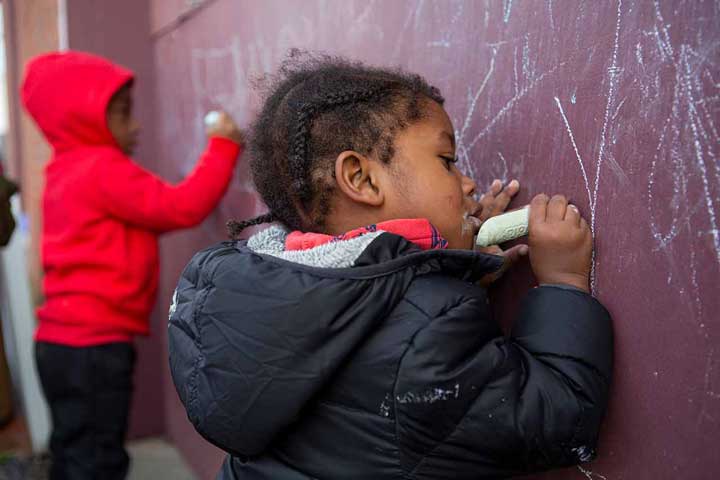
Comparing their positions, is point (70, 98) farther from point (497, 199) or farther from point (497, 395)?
point (497, 395)

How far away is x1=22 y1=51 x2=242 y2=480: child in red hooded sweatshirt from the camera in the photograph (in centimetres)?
262

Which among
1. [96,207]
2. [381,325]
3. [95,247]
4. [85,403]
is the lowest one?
[85,403]

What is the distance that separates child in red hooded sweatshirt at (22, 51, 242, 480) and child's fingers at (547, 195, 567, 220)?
5.00 ft

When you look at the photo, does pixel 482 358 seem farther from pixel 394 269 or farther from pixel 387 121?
pixel 387 121

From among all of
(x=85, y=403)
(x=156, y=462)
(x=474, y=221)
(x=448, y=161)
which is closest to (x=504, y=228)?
(x=474, y=221)

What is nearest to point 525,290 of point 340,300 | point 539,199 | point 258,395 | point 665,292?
point 539,199

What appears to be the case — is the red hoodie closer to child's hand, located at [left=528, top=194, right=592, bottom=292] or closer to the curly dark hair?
the curly dark hair

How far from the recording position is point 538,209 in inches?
54.5

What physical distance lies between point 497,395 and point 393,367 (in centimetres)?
17

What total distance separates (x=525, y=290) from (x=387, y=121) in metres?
0.45

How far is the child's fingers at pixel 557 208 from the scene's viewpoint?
1352 millimetres

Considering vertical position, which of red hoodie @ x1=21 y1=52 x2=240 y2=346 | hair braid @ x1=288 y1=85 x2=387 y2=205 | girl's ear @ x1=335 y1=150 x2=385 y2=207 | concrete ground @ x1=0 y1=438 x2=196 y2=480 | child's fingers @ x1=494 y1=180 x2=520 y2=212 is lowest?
concrete ground @ x1=0 y1=438 x2=196 y2=480

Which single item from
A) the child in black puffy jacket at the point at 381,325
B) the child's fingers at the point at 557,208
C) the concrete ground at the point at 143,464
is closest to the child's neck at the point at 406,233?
the child in black puffy jacket at the point at 381,325

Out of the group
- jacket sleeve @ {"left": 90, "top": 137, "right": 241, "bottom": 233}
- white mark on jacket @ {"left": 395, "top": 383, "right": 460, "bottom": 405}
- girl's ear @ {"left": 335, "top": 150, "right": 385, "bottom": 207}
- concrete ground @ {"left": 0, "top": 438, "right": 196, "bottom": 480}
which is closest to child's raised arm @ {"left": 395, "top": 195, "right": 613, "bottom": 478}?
white mark on jacket @ {"left": 395, "top": 383, "right": 460, "bottom": 405}
